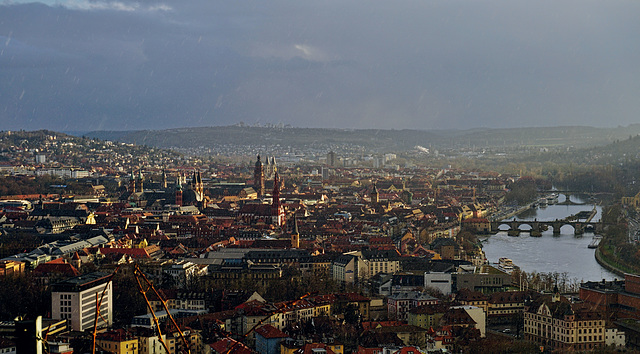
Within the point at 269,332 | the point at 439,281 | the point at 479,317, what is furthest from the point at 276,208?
the point at 269,332

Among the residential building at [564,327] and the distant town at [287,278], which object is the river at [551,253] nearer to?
the distant town at [287,278]

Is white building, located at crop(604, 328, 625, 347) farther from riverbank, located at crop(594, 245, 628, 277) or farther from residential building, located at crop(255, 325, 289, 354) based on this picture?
riverbank, located at crop(594, 245, 628, 277)

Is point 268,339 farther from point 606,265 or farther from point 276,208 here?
point 276,208

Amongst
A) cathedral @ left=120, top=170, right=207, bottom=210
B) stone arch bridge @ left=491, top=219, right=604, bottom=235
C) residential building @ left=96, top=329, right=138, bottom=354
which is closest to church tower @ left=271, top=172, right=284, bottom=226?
cathedral @ left=120, top=170, right=207, bottom=210

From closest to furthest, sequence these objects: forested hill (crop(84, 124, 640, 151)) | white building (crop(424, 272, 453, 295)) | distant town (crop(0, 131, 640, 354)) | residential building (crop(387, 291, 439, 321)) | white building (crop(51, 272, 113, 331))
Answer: distant town (crop(0, 131, 640, 354)) → white building (crop(51, 272, 113, 331)) → residential building (crop(387, 291, 439, 321)) → white building (crop(424, 272, 453, 295)) → forested hill (crop(84, 124, 640, 151))

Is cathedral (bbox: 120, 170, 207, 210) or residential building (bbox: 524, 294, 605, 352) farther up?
residential building (bbox: 524, 294, 605, 352)

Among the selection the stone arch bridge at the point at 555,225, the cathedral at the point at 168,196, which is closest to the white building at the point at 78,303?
the stone arch bridge at the point at 555,225

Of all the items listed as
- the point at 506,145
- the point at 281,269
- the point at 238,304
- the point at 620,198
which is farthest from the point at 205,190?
the point at 506,145
